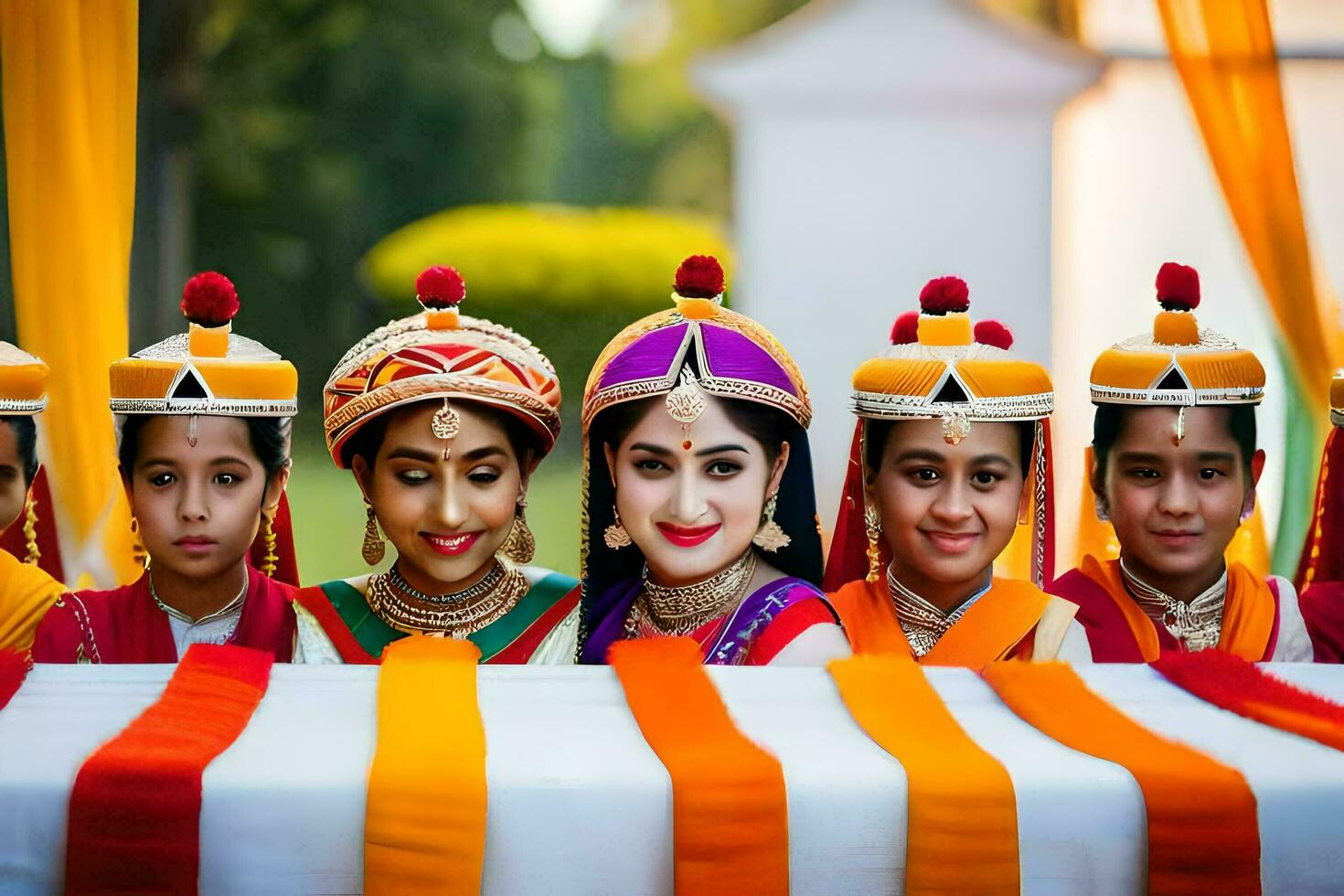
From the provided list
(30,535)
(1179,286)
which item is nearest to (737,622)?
(1179,286)

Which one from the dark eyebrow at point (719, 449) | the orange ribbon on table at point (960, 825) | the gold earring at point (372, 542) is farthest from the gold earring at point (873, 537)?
the orange ribbon on table at point (960, 825)

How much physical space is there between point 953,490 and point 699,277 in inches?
23.2

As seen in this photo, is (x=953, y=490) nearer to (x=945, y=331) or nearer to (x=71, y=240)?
(x=945, y=331)

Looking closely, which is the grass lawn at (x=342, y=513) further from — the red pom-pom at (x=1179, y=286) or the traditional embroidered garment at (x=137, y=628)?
the red pom-pom at (x=1179, y=286)

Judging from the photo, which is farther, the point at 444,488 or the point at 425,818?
Answer: the point at 444,488

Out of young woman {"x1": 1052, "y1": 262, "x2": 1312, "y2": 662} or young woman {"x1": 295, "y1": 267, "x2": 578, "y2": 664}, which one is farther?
young woman {"x1": 1052, "y1": 262, "x2": 1312, "y2": 662}

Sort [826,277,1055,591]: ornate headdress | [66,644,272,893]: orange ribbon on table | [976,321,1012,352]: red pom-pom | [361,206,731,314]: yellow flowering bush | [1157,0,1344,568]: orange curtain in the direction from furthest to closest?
[361,206,731,314]: yellow flowering bush < [1157,0,1344,568]: orange curtain < [976,321,1012,352]: red pom-pom < [826,277,1055,591]: ornate headdress < [66,644,272,893]: orange ribbon on table

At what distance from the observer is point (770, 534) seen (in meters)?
2.53

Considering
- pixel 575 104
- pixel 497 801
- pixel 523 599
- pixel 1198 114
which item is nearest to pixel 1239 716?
pixel 497 801

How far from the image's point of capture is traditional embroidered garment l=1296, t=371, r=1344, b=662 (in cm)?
280

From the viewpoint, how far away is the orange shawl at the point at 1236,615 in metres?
2.69

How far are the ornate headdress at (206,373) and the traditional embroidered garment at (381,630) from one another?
35cm

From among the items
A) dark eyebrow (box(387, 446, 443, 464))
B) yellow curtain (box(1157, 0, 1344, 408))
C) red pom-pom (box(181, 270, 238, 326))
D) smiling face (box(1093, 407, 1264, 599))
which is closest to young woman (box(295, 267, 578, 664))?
dark eyebrow (box(387, 446, 443, 464))

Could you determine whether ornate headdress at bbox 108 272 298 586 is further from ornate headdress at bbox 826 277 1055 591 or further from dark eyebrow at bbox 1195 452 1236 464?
dark eyebrow at bbox 1195 452 1236 464
